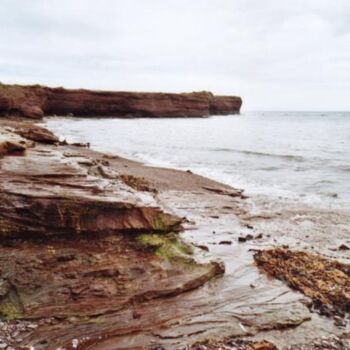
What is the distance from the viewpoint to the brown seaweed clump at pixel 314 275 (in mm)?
6129

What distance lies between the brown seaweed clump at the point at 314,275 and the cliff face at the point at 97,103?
54.5m

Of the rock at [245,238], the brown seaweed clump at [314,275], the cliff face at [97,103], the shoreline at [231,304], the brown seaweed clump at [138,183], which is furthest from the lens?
the cliff face at [97,103]

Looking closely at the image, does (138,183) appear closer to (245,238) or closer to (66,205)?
(245,238)

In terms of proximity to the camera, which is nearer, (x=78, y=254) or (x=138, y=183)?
(x=78, y=254)

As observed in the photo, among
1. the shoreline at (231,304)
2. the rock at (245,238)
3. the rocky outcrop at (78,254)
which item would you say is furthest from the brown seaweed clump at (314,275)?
the rocky outcrop at (78,254)

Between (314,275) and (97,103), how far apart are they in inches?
3089

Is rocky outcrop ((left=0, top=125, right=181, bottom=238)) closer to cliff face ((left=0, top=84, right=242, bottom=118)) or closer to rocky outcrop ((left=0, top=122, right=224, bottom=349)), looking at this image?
rocky outcrop ((left=0, top=122, right=224, bottom=349))

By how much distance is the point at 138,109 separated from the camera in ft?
294

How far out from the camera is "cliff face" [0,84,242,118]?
58.6m

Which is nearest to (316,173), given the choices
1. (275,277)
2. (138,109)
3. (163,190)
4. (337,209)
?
(337,209)

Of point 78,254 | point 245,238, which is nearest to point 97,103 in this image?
point 245,238

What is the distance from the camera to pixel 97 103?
269 feet

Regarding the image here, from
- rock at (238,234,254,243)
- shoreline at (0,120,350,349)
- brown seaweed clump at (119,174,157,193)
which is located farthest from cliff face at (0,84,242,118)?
rock at (238,234,254,243)

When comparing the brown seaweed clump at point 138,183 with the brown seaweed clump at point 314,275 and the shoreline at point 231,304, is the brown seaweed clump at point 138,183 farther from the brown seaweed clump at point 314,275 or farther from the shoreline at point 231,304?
the brown seaweed clump at point 314,275
